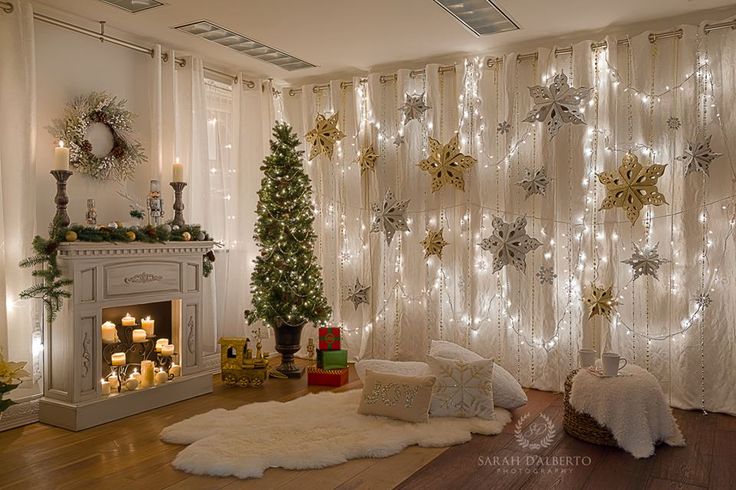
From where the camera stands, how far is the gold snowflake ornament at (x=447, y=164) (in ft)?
17.5

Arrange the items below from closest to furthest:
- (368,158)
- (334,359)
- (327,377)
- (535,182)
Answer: (535,182) < (327,377) < (334,359) < (368,158)

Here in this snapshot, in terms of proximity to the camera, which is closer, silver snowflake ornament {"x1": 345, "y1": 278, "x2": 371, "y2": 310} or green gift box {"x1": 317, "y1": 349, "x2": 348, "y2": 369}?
green gift box {"x1": 317, "y1": 349, "x2": 348, "y2": 369}

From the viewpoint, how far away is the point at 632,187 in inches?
179

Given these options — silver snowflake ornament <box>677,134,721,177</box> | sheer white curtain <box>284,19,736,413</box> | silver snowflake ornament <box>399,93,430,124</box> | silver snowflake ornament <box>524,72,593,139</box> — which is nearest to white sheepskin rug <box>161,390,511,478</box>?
sheer white curtain <box>284,19,736,413</box>

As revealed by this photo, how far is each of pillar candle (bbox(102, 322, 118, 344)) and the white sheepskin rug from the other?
0.88 metres

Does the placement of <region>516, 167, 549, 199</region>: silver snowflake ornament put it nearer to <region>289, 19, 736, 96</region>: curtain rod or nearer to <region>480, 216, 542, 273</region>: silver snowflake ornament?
<region>480, 216, 542, 273</region>: silver snowflake ornament

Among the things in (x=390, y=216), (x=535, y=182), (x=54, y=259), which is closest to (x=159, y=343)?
(x=54, y=259)

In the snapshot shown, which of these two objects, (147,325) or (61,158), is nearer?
(61,158)

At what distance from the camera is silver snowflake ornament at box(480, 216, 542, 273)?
16.5ft

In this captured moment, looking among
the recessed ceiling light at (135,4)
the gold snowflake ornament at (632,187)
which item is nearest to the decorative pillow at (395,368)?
the gold snowflake ornament at (632,187)

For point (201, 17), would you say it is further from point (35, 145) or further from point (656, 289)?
point (656, 289)

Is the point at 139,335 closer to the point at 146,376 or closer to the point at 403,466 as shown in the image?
the point at 146,376

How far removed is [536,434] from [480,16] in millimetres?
3090

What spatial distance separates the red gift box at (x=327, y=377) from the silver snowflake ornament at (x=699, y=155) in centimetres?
323
